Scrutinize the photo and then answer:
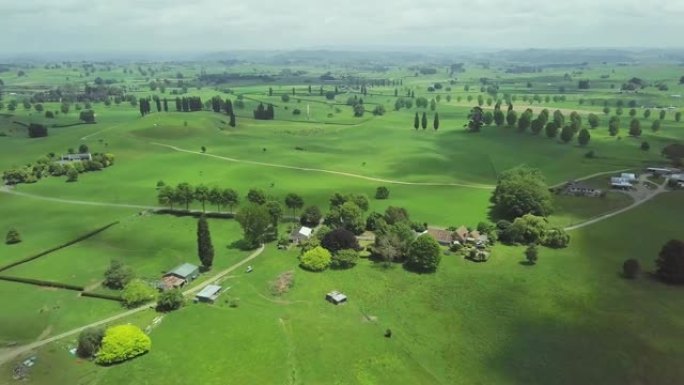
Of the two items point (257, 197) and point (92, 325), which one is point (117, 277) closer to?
point (92, 325)

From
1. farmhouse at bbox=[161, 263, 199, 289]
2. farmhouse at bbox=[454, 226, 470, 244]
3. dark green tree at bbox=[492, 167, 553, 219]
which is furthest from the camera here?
dark green tree at bbox=[492, 167, 553, 219]

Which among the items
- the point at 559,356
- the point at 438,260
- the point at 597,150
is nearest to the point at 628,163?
the point at 597,150

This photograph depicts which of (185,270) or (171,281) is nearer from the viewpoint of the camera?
(171,281)

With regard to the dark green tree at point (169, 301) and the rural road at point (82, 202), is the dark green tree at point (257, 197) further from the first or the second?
the dark green tree at point (169, 301)

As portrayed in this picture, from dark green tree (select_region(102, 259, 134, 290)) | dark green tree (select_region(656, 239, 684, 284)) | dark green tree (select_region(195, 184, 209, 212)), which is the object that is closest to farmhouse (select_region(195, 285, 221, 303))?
dark green tree (select_region(102, 259, 134, 290))

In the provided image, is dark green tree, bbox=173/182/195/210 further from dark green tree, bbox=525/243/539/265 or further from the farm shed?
dark green tree, bbox=525/243/539/265

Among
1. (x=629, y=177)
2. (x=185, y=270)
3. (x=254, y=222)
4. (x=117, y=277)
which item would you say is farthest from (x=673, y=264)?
(x=117, y=277)

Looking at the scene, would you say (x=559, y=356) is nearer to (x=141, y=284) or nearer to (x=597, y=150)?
(x=141, y=284)
